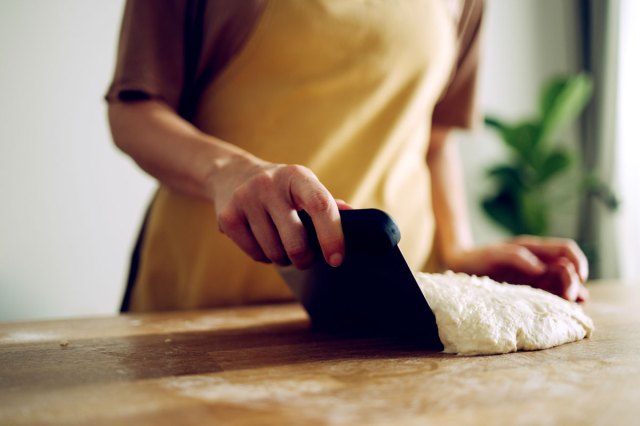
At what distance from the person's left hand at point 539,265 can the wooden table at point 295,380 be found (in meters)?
0.17

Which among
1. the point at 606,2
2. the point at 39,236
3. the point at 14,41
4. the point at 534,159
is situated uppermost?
the point at 606,2

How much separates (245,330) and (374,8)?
56 cm

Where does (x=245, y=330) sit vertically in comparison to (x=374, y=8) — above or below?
below

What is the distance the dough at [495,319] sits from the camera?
587mm

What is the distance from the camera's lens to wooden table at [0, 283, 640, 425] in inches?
15.8

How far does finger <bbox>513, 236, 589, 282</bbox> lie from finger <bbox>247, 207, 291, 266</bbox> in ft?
1.84

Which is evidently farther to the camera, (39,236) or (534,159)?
(534,159)

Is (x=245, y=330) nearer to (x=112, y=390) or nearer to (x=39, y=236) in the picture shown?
(x=112, y=390)

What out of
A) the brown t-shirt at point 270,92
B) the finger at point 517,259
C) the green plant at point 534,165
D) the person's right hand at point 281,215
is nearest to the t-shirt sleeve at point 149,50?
the brown t-shirt at point 270,92

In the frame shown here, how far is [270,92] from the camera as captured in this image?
94cm

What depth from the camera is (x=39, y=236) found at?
2078 millimetres

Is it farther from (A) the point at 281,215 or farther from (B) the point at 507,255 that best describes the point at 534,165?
(A) the point at 281,215

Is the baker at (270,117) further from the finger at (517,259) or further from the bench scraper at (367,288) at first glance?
the bench scraper at (367,288)

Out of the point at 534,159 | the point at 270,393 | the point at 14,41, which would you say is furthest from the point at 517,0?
the point at 270,393
